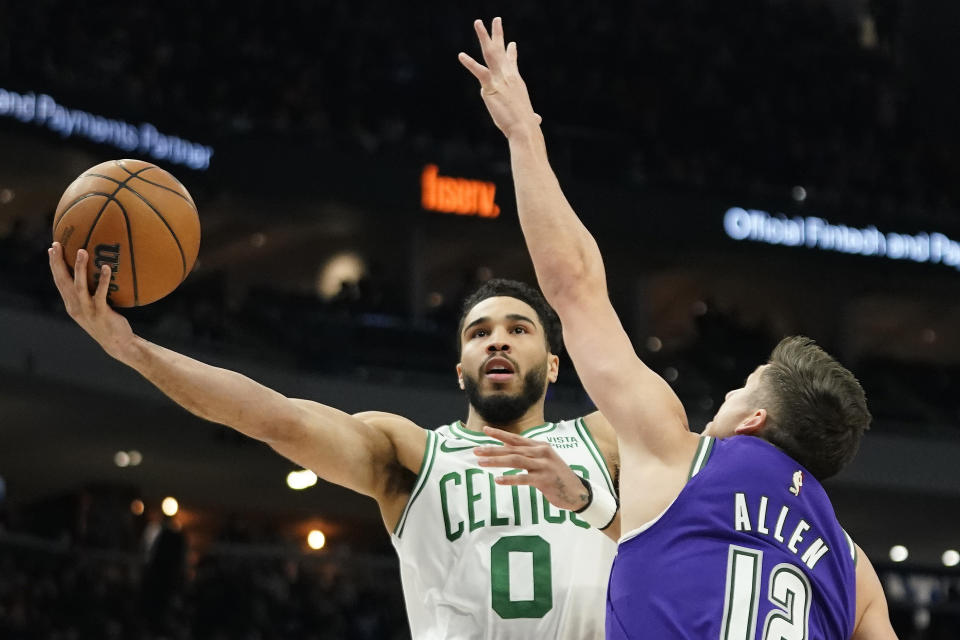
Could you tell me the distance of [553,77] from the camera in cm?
2350

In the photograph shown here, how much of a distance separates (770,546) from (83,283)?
6.93ft

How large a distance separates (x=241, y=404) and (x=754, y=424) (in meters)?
1.66

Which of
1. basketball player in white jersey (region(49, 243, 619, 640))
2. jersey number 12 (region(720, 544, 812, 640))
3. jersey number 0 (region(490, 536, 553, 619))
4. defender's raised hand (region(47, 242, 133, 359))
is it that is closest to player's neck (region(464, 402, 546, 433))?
basketball player in white jersey (region(49, 243, 619, 640))

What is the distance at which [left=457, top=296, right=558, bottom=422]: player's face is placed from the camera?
521 cm

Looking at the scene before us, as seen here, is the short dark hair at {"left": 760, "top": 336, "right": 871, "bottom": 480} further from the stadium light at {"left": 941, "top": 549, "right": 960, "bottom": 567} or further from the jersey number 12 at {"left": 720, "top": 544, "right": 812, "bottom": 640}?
the stadium light at {"left": 941, "top": 549, "right": 960, "bottom": 567}

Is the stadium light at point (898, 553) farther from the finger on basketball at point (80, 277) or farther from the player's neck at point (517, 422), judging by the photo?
the finger on basketball at point (80, 277)

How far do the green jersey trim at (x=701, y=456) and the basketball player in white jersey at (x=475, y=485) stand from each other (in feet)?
2.81

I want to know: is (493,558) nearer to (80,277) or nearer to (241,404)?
(241,404)

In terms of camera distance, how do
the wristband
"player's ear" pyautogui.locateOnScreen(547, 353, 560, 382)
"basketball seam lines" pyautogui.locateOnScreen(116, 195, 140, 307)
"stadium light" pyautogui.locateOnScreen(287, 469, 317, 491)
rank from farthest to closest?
"stadium light" pyautogui.locateOnScreen(287, 469, 317, 491), "player's ear" pyautogui.locateOnScreen(547, 353, 560, 382), "basketball seam lines" pyautogui.locateOnScreen(116, 195, 140, 307), the wristband

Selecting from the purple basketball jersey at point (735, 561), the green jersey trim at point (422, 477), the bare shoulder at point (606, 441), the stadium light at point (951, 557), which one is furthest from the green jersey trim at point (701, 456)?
the stadium light at point (951, 557)

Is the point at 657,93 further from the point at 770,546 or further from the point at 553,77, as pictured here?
the point at 770,546

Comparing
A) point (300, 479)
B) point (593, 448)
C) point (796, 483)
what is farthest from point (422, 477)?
point (300, 479)

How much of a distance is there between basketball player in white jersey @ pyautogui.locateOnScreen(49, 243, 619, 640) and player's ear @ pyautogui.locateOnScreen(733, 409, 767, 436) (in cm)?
80

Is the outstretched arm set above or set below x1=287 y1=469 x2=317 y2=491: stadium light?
below
